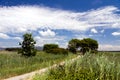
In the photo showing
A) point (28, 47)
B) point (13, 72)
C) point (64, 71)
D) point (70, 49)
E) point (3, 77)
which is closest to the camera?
point (64, 71)

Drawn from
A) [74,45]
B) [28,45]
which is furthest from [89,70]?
[74,45]

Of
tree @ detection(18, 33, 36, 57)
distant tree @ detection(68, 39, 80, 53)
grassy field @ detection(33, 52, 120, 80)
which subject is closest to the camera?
grassy field @ detection(33, 52, 120, 80)

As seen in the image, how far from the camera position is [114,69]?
1246 cm

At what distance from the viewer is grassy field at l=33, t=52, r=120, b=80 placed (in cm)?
1234

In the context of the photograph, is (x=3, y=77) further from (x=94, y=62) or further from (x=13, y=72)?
(x=94, y=62)

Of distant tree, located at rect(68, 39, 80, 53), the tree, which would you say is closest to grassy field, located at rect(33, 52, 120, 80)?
the tree

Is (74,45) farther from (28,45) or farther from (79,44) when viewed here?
(28,45)

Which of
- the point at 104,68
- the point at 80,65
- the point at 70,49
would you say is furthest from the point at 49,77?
the point at 70,49

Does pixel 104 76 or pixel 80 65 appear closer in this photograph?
pixel 104 76

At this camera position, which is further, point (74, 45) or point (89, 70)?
point (74, 45)

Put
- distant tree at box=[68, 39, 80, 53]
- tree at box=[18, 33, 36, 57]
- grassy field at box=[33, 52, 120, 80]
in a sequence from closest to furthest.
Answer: grassy field at box=[33, 52, 120, 80] → tree at box=[18, 33, 36, 57] → distant tree at box=[68, 39, 80, 53]

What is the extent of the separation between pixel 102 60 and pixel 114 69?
2.20 ft

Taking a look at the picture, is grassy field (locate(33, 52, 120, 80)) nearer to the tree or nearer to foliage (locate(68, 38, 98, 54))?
the tree

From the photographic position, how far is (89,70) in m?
13.2
